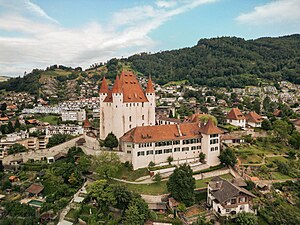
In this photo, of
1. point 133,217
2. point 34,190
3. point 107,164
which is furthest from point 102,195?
point 34,190

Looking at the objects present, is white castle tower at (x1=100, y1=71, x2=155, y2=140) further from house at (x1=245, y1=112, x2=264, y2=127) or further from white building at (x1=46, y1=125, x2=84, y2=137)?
white building at (x1=46, y1=125, x2=84, y2=137)

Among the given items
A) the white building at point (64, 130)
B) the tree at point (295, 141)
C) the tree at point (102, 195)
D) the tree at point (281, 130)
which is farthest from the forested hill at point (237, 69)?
the tree at point (102, 195)

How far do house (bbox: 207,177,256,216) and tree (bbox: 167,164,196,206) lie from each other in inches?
121

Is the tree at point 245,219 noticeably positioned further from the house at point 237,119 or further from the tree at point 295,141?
the house at point 237,119

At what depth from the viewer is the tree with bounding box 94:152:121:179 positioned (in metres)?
44.1

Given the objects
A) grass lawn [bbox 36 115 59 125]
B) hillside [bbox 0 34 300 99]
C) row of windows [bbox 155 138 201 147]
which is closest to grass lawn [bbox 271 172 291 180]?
row of windows [bbox 155 138 201 147]

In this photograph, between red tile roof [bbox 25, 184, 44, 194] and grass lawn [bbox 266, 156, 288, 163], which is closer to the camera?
red tile roof [bbox 25, 184, 44, 194]

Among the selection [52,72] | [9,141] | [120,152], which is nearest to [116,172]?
[120,152]

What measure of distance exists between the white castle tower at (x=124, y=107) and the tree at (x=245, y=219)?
28.2 metres

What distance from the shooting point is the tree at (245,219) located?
112ft

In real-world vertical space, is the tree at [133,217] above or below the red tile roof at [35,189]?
above

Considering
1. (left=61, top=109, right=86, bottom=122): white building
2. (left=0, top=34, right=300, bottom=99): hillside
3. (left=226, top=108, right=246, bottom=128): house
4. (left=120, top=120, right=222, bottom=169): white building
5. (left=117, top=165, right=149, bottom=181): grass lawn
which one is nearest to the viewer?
(left=117, top=165, right=149, bottom=181): grass lawn

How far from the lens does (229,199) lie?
35969mm

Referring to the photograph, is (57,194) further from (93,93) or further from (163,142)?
(93,93)
